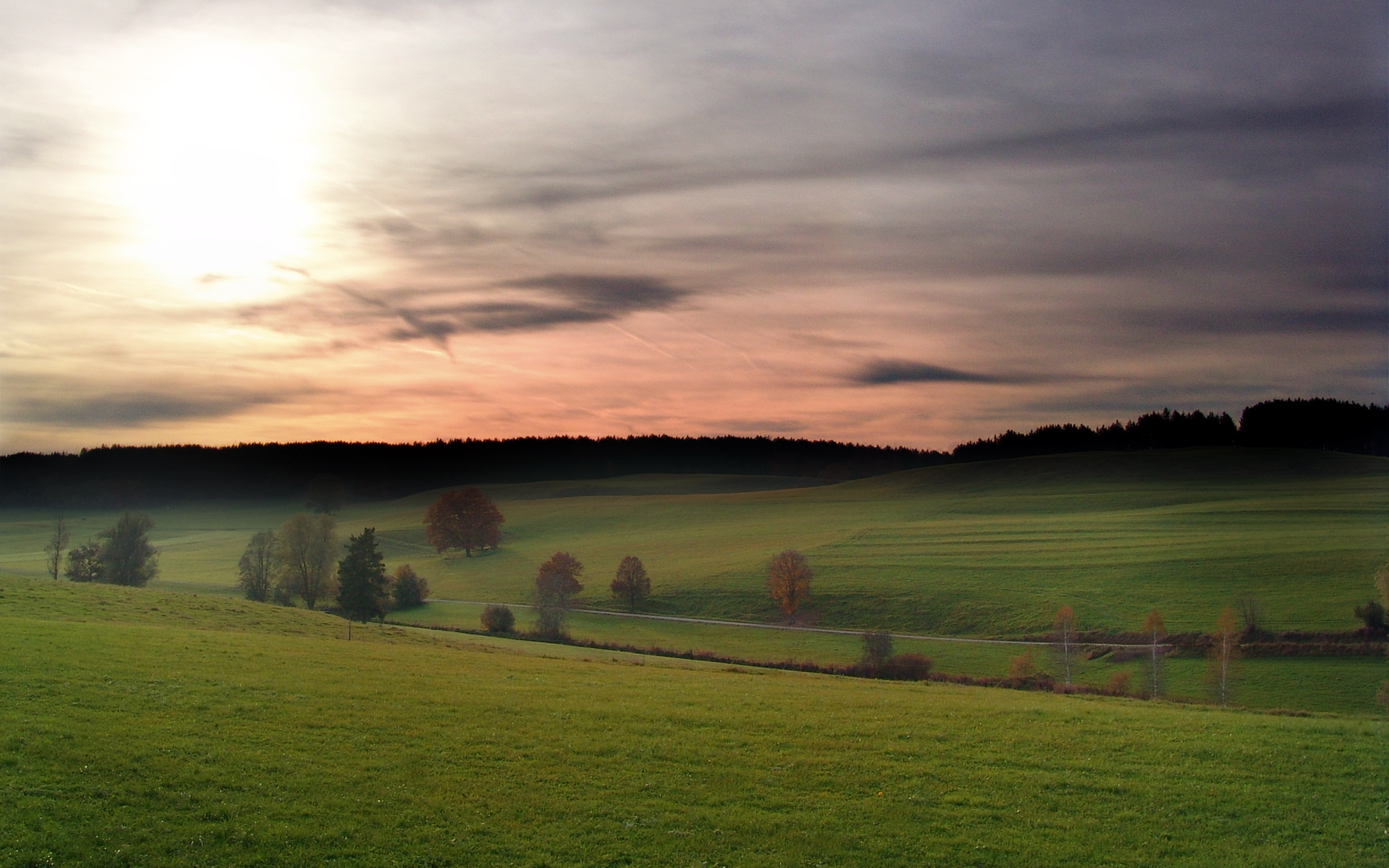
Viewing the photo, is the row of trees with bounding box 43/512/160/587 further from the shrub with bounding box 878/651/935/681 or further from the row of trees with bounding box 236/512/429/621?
the shrub with bounding box 878/651/935/681

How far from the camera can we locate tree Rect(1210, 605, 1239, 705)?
171 feet

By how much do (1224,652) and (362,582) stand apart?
6281 cm

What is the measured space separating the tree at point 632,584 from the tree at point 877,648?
31477mm

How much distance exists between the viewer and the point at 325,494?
16862 cm

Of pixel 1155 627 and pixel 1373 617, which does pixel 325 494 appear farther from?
pixel 1373 617

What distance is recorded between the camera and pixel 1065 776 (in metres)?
21.6

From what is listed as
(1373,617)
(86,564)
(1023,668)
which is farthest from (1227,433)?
(86,564)

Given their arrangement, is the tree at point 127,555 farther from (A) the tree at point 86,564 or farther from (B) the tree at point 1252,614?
(B) the tree at point 1252,614

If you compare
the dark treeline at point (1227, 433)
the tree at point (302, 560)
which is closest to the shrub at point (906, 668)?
the tree at point (302, 560)

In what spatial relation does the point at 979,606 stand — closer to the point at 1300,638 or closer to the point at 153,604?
the point at 1300,638

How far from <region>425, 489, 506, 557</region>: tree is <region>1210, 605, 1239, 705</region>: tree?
89207 mm

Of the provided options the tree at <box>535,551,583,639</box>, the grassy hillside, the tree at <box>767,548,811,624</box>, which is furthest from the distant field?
the tree at <box>767,548,811,624</box>

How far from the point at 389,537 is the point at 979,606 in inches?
3809

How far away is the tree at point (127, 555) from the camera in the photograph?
84.6m
